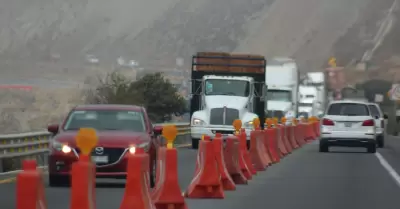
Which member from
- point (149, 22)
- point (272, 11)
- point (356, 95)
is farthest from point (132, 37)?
point (356, 95)

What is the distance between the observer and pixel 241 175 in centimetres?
1948

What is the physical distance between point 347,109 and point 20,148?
14474 millimetres

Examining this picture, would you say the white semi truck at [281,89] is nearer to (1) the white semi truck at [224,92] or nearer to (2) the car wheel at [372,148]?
(1) the white semi truck at [224,92]

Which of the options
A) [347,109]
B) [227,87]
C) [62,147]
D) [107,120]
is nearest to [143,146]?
[62,147]

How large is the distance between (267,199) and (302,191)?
1.77m

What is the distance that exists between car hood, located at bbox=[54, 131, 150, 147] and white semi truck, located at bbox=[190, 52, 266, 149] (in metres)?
16.9

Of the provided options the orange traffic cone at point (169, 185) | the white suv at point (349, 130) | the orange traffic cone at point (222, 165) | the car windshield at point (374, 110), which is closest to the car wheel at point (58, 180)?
the orange traffic cone at point (222, 165)

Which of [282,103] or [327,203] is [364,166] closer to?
[327,203]

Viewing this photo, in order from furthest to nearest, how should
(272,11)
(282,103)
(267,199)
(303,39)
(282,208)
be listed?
1. (272,11)
2. (303,39)
3. (282,103)
4. (267,199)
5. (282,208)

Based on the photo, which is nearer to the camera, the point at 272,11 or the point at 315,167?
the point at 315,167

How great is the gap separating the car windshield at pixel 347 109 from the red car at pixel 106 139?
16.5 metres

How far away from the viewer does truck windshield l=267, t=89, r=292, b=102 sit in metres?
57.4

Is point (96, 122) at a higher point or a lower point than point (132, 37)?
lower

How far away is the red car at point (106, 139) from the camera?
1759 cm
